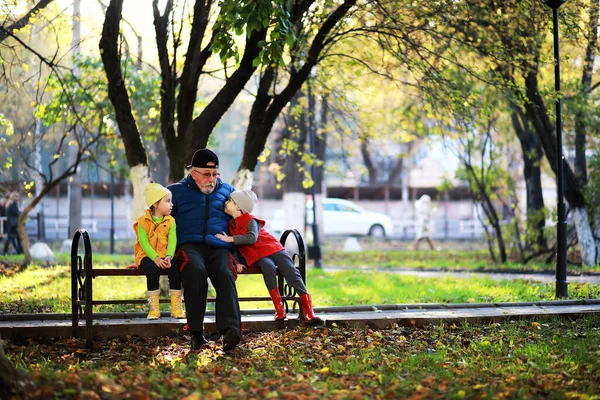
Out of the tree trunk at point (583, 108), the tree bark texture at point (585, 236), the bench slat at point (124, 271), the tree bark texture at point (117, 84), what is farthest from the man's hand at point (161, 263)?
the tree bark texture at point (585, 236)

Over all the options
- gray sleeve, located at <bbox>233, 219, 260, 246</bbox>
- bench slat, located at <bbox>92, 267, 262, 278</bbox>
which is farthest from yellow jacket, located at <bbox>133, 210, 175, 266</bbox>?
gray sleeve, located at <bbox>233, 219, 260, 246</bbox>

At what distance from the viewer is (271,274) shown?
8188 millimetres

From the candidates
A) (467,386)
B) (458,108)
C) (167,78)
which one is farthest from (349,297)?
(467,386)

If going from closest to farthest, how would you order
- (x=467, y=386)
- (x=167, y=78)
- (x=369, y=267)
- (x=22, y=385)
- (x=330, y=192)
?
(x=22, y=385) → (x=467, y=386) → (x=167, y=78) → (x=369, y=267) → (x=330, y=192)

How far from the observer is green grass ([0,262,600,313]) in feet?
36.5

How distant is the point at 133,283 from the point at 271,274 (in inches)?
264

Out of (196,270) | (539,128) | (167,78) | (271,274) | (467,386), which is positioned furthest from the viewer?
(539,128)

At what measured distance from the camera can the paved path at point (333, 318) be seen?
8273 millimetres

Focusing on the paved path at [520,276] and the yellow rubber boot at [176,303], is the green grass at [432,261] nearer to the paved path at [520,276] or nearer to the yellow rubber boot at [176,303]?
the paved path at [520,276]

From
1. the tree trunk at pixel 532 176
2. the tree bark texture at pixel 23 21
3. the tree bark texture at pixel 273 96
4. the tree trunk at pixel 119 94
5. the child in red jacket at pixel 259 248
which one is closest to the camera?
the child in red jacket at pixel 259 248

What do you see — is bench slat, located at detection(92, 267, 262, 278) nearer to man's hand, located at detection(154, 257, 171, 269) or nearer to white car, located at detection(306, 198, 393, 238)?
man's hand, located at detection(154, 257, 171, 269)

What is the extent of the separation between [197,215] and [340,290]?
18.8 feet

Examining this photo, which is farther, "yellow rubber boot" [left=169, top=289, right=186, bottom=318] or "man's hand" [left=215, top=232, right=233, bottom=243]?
"man's hand" [left=215, top=232, right=233, bottom=243]

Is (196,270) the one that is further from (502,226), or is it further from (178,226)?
(502,226)
